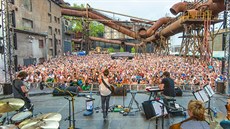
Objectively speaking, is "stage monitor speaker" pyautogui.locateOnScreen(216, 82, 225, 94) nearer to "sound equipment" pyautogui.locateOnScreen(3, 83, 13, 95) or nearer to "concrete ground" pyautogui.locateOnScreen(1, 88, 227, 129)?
"concrete ground" pyautogui.locateOnScreen(1, 88, 227, 129)

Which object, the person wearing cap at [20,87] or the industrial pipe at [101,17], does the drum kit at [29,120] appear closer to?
the person wearing cap at [20,87]

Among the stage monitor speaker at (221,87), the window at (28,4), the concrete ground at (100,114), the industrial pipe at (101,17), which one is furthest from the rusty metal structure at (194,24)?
the window at (28,4)

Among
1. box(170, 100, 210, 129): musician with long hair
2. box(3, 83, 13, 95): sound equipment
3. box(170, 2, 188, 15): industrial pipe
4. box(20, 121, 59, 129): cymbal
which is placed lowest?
box(3, 83, 13, 95): sound equipment

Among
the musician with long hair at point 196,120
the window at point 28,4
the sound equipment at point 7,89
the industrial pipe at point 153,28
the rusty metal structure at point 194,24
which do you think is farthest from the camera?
the industrial pipe at point 153,28

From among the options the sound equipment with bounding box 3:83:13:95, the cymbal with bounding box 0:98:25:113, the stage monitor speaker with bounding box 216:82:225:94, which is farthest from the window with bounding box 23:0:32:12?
the cymbal with bounding box 0:98:25:113

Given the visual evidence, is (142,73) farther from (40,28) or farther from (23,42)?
(40,28)

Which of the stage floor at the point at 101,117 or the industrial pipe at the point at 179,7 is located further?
the industrial pipe at the point at 179,7

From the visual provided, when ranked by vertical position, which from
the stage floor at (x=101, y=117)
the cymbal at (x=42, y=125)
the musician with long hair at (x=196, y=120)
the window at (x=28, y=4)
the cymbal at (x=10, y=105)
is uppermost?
the window at (x=28, y=4)

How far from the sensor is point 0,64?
16859 millimetres

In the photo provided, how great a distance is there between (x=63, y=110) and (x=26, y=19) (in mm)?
21354

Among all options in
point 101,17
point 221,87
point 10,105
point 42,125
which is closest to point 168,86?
point 42,125

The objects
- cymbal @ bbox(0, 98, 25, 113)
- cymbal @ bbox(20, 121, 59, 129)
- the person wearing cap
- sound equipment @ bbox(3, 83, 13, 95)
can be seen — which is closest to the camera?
cymbal @ bbox(20, 121, 59, 129)

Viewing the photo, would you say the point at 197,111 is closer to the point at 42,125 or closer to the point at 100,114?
the point at 42,125

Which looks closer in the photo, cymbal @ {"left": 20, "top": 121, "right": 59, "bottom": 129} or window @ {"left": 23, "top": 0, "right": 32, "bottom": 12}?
cymbal @ {"left": 20, "top": 121, "right": 59, "bottom": 129}
